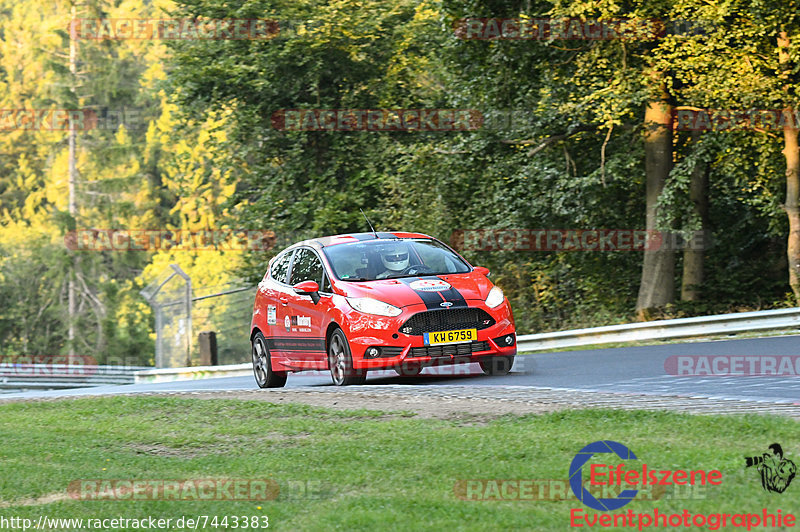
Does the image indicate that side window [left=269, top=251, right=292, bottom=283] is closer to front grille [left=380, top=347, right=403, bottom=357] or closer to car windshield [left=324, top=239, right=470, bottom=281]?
car windshield [left=324, top=239, right=470, bottom=281]

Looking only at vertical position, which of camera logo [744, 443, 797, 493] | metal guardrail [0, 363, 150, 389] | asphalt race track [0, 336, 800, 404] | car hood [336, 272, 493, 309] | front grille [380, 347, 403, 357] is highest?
car hood [336, 272, 493, 309]

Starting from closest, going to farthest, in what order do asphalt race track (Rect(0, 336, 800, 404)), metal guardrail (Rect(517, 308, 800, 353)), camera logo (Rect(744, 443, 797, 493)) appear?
camera logo (Rect(744, 443, 797, 493)) → asphalt race track (Rect(0, 336, 800, 404)) → metal guardrail (Rect(517, 308, 800, 353))

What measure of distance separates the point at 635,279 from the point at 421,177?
19.1 ft

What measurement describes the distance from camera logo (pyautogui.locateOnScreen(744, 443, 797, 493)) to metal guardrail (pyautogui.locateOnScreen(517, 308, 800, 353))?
11199mm

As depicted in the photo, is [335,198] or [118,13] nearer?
[335,198]

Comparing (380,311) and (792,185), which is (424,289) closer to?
(380,311)

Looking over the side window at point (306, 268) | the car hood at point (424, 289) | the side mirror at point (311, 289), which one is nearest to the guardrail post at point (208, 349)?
the side window at point (306, 268)

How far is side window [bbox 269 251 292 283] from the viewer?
50.9 ft

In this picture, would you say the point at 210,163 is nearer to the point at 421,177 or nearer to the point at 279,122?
the point at 279,122

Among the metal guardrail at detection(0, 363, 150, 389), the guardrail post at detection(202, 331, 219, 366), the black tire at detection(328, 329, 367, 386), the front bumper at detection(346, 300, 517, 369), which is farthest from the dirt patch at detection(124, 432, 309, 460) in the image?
the metal guardrail at detection(0, 363, 150, 389)

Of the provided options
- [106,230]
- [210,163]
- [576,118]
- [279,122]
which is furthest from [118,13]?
[576,118]

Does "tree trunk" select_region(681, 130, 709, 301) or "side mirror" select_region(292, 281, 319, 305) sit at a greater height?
"tree trunk" select_region(681, 130, 709, 301)

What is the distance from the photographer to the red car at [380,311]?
13148 mm

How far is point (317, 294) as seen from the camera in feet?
46.4
